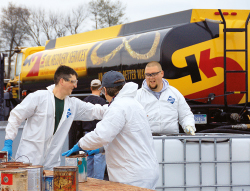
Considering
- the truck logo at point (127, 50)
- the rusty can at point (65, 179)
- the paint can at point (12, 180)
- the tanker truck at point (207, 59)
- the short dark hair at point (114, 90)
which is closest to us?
the paint can at point (12, 180)

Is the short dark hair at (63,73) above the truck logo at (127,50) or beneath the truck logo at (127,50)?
beneath

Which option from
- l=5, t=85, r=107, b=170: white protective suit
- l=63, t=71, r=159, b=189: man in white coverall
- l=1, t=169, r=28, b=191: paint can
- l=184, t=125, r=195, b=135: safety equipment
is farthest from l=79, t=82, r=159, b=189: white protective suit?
l=184, t=125, r=195, b=135: safety equipment

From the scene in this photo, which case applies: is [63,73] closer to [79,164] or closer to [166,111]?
[79,164]

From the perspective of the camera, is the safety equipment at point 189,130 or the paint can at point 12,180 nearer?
the paint can at point 12,180

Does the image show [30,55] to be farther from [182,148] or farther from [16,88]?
[182,148]

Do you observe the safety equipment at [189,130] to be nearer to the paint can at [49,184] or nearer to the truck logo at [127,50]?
the paint can at [49,184]

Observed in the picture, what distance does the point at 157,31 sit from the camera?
854 centimetres

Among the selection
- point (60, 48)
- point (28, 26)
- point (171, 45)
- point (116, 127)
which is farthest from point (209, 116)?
point (28, 26)

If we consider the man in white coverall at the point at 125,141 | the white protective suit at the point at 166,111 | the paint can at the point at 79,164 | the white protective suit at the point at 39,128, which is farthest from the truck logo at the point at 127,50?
the paint can at the point at 79,164

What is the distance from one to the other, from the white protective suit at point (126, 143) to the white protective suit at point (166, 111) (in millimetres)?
1899

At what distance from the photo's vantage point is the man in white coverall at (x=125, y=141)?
3018 millimetres

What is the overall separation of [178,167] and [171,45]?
14.3 ft

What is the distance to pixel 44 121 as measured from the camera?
3.88m

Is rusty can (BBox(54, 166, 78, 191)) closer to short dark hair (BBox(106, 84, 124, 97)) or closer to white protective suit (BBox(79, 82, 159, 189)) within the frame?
white protective suit (BBox(79, 82, 159, 189))
